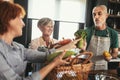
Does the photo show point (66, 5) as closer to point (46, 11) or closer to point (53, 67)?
point (46, 11)

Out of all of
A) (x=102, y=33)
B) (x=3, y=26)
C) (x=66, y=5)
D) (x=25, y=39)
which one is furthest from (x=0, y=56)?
(x=66, y=5)

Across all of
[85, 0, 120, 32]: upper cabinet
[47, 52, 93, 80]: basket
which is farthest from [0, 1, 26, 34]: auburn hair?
[85, 0, 120, 32]: upper cabinet

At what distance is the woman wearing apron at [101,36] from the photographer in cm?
240

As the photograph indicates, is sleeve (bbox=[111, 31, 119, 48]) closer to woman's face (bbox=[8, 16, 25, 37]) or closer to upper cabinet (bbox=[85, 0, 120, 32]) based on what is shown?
woman's face (bbox=[8, 16, 25, 37])

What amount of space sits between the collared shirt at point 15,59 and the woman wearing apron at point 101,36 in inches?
40.8

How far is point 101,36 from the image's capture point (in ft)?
8.12

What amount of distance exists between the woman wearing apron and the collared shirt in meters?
1.04

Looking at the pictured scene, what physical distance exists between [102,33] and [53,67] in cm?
140

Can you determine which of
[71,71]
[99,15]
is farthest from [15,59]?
[99,15]

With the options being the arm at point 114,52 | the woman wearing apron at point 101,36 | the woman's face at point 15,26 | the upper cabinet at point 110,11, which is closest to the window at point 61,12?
the upper cabinet at point 110,11

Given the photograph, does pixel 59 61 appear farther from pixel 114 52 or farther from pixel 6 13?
pixel 114 52

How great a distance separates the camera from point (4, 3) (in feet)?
4.15

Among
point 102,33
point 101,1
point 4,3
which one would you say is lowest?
point 102,33

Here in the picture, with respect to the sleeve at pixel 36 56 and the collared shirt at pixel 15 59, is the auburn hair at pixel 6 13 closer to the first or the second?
the collared shirt at pixel 15 59
